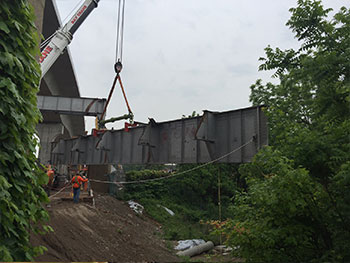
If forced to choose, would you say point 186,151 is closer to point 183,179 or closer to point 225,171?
point 183,179

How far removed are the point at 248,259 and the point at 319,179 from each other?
244 cm

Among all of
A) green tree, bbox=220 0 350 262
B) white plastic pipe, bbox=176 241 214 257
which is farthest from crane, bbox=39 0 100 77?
green tree, bbox=220 0 350 262

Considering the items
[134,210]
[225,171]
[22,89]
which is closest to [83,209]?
[134,210]

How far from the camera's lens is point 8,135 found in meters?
3.43

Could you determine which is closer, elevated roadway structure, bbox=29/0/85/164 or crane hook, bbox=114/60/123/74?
crane hook, bbox=114/60/123/74

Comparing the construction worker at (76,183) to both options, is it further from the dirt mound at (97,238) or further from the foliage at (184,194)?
the foliage at (184,194)

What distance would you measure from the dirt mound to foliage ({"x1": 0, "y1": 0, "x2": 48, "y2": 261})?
4718mm

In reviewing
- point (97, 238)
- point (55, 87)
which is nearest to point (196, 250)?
point (97, 238)

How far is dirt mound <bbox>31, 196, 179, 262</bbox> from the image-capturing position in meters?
9.20

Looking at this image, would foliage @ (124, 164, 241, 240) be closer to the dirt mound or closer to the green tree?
Answer: the dirt mound

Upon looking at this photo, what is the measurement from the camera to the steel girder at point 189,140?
903cm

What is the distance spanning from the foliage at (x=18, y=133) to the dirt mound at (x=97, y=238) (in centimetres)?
472

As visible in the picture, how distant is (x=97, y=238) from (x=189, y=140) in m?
5.94

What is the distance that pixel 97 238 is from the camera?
→ 12008 mm
